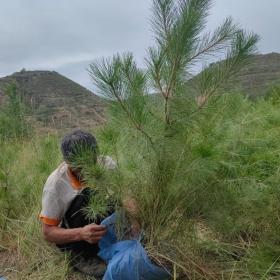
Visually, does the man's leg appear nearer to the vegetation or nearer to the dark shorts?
the dark shorts

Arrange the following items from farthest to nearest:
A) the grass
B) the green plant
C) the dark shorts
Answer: the dark shorts, the grass, the green plant

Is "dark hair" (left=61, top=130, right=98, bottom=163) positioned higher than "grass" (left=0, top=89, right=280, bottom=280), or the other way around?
"dark hair" (left=61, top=130, right=98, bottom=163)

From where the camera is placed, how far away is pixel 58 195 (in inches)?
110

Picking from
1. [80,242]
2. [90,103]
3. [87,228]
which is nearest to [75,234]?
[87,228]

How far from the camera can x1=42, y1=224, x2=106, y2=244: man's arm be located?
2611 millimetres

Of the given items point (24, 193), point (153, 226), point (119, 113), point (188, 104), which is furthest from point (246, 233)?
point (24, 193)

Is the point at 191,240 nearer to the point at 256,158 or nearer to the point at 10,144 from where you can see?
the point at 256,158

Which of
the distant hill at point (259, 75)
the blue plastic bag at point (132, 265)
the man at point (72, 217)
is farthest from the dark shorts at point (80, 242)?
the distant hill at point (259, 75)

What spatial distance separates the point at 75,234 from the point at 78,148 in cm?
62

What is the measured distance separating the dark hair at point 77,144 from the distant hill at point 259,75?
82 cm

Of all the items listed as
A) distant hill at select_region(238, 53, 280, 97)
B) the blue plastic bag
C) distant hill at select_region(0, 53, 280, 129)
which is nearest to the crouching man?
the blue plastic bag

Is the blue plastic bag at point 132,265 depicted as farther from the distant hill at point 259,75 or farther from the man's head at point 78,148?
the distant hill at point 259,75

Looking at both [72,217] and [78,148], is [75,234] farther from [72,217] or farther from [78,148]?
[78,148]

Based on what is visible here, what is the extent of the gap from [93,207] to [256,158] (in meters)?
1.09
